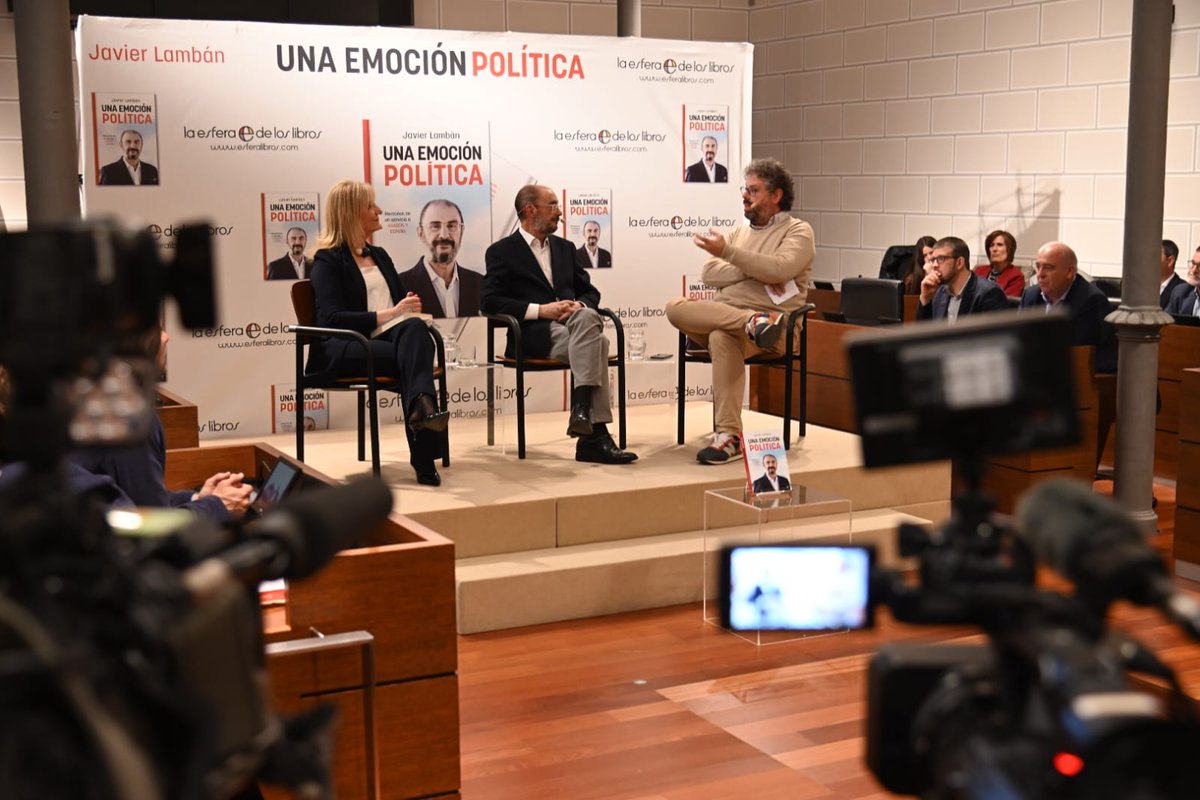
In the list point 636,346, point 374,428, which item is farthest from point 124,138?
point 636,346

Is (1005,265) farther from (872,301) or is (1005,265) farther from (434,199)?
(434,199)

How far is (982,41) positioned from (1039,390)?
9.58 m

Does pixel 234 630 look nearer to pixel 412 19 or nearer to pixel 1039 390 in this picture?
pixel 1039 390

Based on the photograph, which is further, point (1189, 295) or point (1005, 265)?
point (1005, 265)

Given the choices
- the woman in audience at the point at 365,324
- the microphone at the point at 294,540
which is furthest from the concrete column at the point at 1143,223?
the microphone at the point at 294,540

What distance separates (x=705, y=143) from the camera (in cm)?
791

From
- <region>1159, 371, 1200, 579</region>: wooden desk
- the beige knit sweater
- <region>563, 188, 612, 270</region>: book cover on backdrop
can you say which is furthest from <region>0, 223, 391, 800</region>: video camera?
<region>563, 188, 612, 270</region>: book cover on backdrop

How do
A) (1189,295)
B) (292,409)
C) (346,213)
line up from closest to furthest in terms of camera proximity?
(346,213) < (292,409) < (1189,295)

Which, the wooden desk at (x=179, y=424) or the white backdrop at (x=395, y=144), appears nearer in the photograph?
the wooden desk at (x=179, y=424)

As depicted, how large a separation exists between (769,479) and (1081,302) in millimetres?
2302

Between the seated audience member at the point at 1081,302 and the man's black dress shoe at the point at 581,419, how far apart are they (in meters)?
2.21

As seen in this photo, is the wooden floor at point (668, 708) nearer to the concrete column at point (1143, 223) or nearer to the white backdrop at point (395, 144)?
the concrete column at point (1143, 223)

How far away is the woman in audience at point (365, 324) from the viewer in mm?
5617

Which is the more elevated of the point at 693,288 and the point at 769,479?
the point at 693,288
